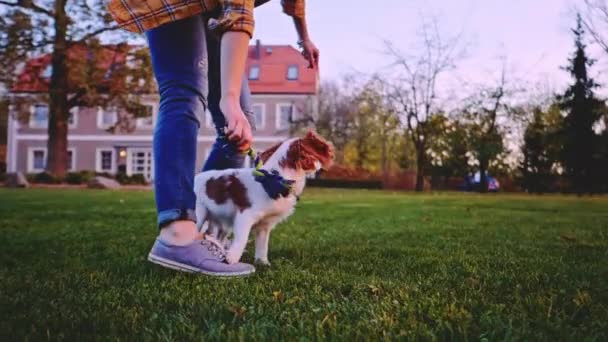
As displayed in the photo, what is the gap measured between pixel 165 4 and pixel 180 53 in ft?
0.66

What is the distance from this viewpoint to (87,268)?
8.31 ft

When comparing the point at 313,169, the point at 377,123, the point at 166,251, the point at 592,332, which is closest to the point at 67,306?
the point at 166,251

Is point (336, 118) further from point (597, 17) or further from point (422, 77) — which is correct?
point (597, 17)

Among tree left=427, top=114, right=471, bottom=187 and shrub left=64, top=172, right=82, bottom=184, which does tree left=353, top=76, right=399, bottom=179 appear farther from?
shrub left=64, top=172, right=82, bottom=184

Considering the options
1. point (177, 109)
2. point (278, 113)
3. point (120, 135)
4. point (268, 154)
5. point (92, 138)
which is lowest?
point (268, 154)

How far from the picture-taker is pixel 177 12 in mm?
2131

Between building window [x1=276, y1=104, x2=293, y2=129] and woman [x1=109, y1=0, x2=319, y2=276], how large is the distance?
35849 mm

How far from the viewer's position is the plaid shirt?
1.99 m

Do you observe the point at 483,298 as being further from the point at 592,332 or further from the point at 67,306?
the point at 67,306

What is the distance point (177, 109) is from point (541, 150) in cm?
3490

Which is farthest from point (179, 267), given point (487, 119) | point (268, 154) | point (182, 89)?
point (487, 119)

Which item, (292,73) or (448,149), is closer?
(448,149)

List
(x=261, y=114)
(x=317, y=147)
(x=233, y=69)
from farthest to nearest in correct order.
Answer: (x=261, y=114), (x=317, y=147), (x=233, y=69)

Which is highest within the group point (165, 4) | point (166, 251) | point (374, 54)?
point (374, 54)
